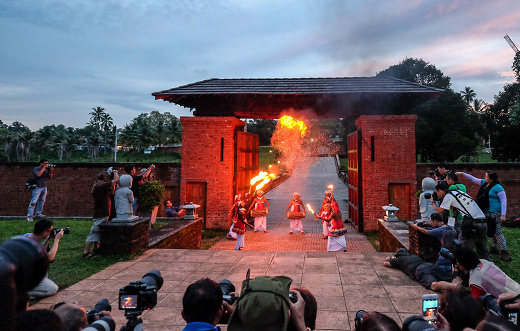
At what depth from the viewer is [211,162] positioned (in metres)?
11.9

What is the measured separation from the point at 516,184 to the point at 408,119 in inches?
268

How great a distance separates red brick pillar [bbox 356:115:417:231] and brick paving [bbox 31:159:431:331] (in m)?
5.06

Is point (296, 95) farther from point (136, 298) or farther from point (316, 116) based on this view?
point (136, 298)

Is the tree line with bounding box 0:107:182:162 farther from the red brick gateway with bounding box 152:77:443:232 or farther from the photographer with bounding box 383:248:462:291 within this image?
the photographer with bounding box 383:248:462:291

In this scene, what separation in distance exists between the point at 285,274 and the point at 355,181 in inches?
304

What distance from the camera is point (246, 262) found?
6.20 meters

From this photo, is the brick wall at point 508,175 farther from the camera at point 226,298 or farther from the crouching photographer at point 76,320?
the crouching photographer at point 76,320

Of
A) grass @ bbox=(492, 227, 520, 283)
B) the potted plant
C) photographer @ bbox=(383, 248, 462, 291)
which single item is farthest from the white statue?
grass @ bbox=(492, 227, 520, 283)

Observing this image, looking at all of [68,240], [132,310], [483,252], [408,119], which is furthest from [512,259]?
[68,240]

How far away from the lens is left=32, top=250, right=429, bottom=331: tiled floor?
3861 mm

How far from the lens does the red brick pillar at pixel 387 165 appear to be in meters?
Result: 11.2

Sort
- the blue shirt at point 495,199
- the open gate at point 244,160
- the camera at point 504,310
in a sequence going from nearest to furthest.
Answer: the camera at point 504,310 → the blue shirt at point 495,199 → the open gate at point 244,160

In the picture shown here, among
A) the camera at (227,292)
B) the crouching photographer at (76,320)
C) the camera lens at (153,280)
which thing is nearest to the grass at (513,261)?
the camera at (227,292)

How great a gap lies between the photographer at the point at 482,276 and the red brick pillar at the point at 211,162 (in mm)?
9116
